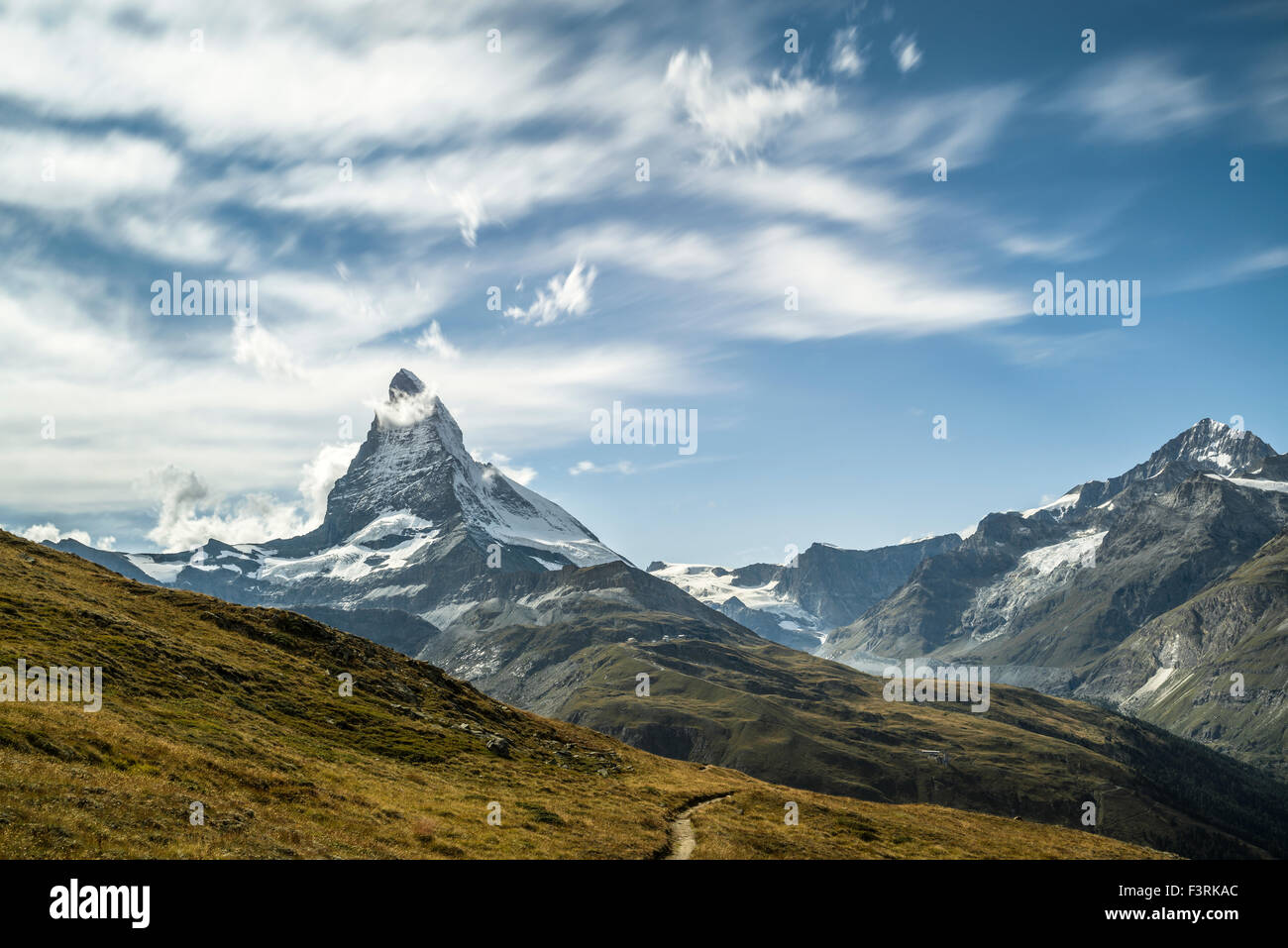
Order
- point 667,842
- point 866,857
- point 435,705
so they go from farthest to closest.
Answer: point 435,705 < point 866,857 < point 667,842

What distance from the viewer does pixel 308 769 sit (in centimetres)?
4644

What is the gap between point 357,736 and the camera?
6150 centimetres

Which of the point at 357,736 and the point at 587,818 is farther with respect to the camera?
the point at 357,736

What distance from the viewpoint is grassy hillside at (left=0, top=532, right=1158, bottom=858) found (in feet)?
103

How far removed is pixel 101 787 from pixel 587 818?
1073 inches

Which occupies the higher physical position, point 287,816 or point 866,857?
point 287,816

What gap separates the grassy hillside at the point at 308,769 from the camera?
31312mm
